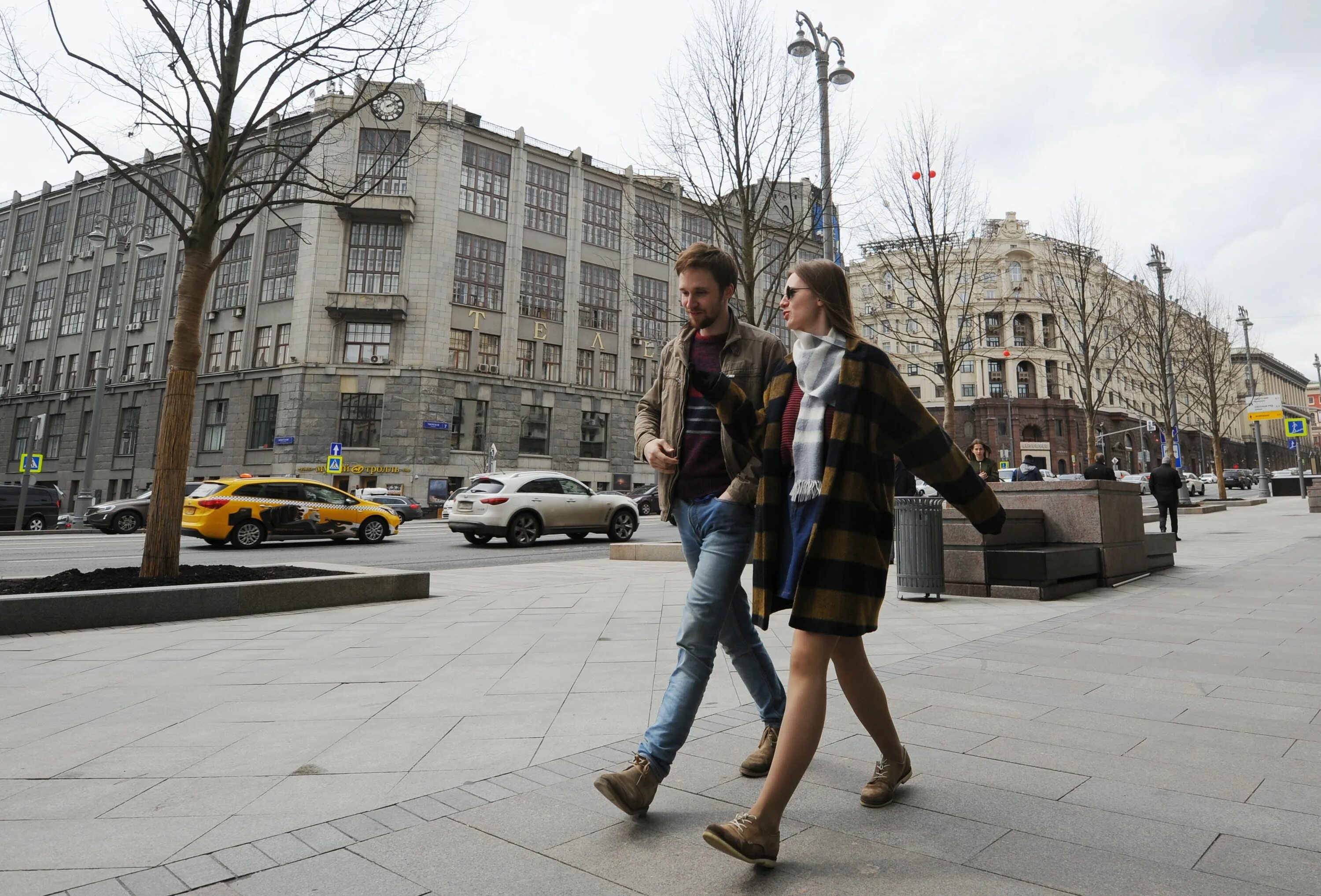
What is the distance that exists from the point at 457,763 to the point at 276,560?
1218cm

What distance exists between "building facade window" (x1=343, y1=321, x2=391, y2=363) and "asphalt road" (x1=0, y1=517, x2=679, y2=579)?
19.8 meters

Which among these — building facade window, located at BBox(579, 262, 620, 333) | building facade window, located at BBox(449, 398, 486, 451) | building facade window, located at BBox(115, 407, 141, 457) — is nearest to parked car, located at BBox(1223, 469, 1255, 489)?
building facade window, located at BBox(579, 262, 620, 333)

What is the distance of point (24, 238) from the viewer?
181ft

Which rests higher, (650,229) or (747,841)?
(650,229)

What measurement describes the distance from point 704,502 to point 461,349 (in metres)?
40.4

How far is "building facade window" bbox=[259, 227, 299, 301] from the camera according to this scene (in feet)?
133

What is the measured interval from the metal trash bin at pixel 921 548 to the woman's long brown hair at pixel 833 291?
6.23 m

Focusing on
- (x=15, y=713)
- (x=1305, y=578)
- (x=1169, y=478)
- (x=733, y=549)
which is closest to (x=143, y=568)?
(x=15, y=713)

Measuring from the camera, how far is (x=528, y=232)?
44406 millimetres

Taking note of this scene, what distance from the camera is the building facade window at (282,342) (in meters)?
40.1

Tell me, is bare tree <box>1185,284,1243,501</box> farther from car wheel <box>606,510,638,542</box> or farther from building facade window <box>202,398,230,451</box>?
building facade window <box>202,398,230,451</box>

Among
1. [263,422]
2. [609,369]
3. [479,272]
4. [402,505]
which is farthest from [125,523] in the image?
[609,369]

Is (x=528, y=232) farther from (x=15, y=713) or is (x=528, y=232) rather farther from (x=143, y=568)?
(x=15, y=713)

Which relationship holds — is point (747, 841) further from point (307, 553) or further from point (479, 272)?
point (479, 272)
